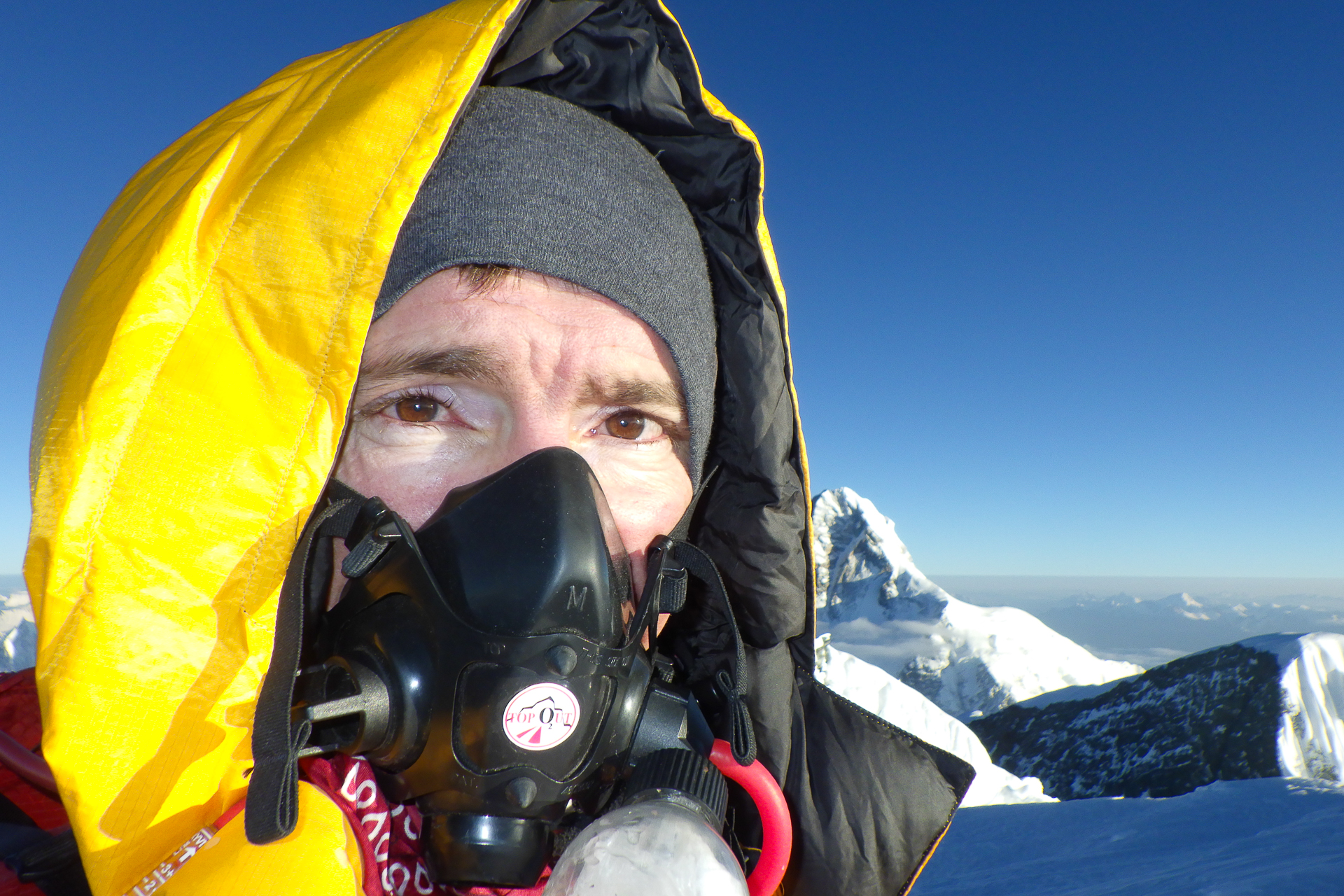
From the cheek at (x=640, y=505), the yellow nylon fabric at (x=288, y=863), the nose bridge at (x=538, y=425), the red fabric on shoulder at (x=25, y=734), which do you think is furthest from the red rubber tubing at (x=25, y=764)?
the cheek at (x=640, y=505)

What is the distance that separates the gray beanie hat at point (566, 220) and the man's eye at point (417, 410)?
0.18m

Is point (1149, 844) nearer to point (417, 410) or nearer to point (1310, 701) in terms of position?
point (417, 410)

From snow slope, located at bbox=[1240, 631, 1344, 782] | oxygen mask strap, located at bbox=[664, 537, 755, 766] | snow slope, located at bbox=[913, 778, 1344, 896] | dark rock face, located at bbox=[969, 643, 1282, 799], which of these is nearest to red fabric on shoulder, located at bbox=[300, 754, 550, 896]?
oxygen mask strap, located at bbox=[664, 537, 755, 766]

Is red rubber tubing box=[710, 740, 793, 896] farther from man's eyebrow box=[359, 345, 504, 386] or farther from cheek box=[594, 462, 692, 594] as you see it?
man's eyebrow box=[359, 345, 504, 386]

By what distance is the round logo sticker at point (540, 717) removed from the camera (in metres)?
1.05

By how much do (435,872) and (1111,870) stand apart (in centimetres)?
436

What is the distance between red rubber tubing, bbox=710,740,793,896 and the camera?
142cm

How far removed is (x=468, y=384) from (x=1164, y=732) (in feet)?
93.2

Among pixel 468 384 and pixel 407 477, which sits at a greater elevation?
pixel 468 384

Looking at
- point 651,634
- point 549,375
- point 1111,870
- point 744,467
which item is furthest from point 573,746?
point 1111,870

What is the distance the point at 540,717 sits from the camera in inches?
41.9

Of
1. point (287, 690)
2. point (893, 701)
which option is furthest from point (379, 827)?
point (893, 701)

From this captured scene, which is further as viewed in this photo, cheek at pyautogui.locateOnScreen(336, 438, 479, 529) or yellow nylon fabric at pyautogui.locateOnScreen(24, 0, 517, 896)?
cheek at pyautogui.locateOnScreen(336, 438, 479, 529)

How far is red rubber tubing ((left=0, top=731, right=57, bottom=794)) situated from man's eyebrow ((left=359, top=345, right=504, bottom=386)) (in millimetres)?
823
